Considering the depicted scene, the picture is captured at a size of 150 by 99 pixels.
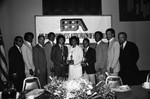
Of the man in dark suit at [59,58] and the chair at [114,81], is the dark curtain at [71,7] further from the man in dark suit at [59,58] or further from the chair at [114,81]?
the chair at [114,81]

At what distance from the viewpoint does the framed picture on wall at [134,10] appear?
21.9 ft

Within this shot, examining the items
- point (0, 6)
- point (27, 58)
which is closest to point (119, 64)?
point (27, 58)

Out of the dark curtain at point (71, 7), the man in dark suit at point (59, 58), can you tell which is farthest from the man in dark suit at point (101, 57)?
the dark curtain at point (71, 7)

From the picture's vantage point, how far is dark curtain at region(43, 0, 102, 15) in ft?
21.0

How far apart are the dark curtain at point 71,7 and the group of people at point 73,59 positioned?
1636 mm

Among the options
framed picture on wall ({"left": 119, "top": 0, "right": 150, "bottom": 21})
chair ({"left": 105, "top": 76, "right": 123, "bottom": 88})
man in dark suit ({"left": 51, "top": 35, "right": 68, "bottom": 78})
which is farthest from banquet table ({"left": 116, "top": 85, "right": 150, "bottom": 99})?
framed picture on wall ({"left": 119, "top": 0, "right": 150, "bottom": 21})

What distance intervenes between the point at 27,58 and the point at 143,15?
4069 millimetres

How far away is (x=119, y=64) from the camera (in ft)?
14.7

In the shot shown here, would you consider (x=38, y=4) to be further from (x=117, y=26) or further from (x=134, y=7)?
→ (x=134, y=7)

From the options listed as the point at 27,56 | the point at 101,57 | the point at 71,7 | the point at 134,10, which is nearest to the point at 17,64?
the point at 27,56

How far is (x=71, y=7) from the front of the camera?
254 inches

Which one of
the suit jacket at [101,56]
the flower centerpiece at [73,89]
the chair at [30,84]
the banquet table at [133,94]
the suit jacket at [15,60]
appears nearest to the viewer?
the flower centerpiece at [73,89]

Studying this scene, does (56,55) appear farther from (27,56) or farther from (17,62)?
(17,62)

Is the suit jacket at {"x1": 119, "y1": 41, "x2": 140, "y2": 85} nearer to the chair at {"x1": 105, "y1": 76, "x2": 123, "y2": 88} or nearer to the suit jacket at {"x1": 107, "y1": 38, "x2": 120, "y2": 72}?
the suit jacket at {"x1": 107, "y1": 38, "x2": 120, "y2": 72}
